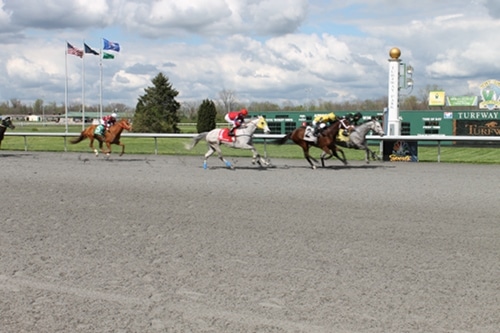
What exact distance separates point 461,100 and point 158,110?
101 feet

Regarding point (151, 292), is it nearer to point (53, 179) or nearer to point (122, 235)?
point (122, 235)

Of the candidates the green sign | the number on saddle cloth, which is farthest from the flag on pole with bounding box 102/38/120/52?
the green sign

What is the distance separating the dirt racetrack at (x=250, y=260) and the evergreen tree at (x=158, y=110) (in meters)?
47.1

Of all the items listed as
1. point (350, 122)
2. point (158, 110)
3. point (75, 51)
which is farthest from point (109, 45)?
point (350, 122)

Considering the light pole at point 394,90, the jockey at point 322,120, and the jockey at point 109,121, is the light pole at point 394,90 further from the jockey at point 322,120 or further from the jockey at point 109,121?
the jockey at point 109,121

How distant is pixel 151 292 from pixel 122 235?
2.50 metres

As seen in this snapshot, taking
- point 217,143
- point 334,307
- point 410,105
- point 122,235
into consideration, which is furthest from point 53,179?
point 410,105

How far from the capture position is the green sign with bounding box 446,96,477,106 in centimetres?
6250

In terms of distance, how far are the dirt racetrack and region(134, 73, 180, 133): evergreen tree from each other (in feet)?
154

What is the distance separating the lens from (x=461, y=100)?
209ft

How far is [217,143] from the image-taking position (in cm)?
1788

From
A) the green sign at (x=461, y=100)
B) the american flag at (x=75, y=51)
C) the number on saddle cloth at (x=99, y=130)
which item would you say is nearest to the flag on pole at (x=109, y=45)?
the american flag at (x=75, y=51)

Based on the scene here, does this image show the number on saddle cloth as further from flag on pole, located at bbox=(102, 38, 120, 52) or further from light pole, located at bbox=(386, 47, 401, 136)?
flag on pole, located at bbox=(102, 38, 120, 52)

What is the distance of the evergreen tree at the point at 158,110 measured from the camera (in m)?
58.8
